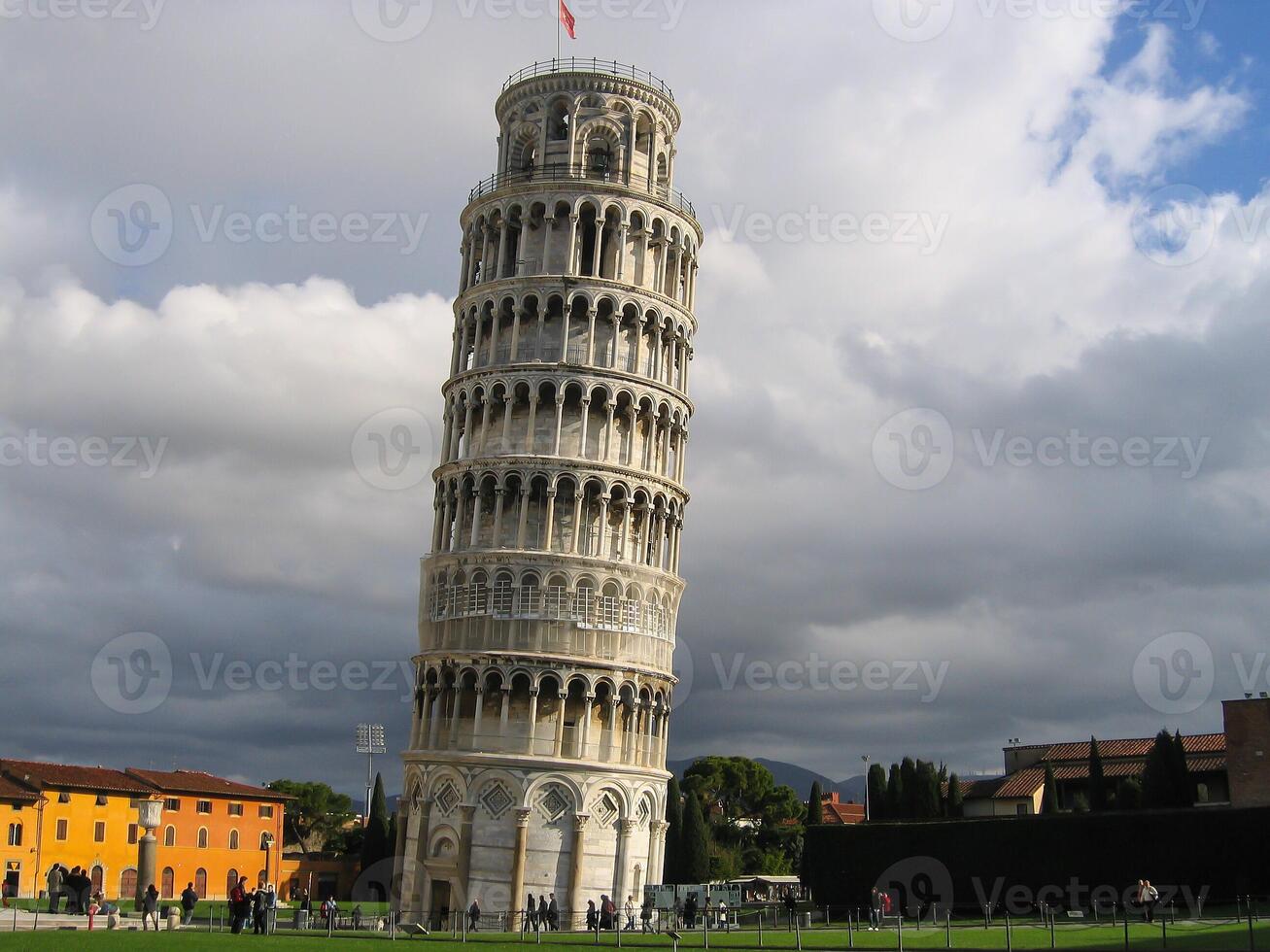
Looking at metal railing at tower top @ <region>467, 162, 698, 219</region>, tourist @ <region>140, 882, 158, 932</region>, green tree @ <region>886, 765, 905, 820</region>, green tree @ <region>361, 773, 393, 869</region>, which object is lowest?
tourist @ <region>140, 882, 158, 932</region>

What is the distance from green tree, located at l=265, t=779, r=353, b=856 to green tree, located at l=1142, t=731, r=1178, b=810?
71255 mm

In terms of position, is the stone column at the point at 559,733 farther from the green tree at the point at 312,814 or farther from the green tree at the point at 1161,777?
the green tree at the point at 312,814

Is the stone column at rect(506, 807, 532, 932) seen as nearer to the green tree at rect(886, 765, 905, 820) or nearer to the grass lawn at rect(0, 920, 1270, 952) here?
the grass lawn at rect(0, 920, 1270, 952)

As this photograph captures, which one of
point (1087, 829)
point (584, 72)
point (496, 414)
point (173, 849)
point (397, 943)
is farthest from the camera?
point (173, 849)

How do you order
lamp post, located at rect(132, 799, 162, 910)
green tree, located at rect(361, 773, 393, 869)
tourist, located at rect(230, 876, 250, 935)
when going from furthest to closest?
green tree, located at rect(361, 773, 393, 869) → lamp post, located at rect(132, 799, 162, 910) → tourist, located at rect(230, 876, 250, 935)

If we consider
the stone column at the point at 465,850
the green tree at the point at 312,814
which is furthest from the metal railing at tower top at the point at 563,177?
the green tree at the point at 312,814

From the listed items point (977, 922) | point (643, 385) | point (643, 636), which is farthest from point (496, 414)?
point (977, 922)

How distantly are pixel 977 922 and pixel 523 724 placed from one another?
19.8 m

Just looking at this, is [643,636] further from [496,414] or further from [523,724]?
[496,414]

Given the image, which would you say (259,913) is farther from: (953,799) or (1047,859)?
(953,799)

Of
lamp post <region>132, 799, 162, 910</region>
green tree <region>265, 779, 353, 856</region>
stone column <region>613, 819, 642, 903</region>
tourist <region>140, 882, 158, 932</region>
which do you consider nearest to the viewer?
tourist <region>140, 882, 158, 932</region>

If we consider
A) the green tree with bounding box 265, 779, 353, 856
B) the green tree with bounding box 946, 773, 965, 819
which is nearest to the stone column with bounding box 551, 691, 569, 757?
the green tree with bounding box 946, 773, 965, 819

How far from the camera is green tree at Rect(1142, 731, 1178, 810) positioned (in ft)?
202

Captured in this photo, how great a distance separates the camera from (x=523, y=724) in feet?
180
